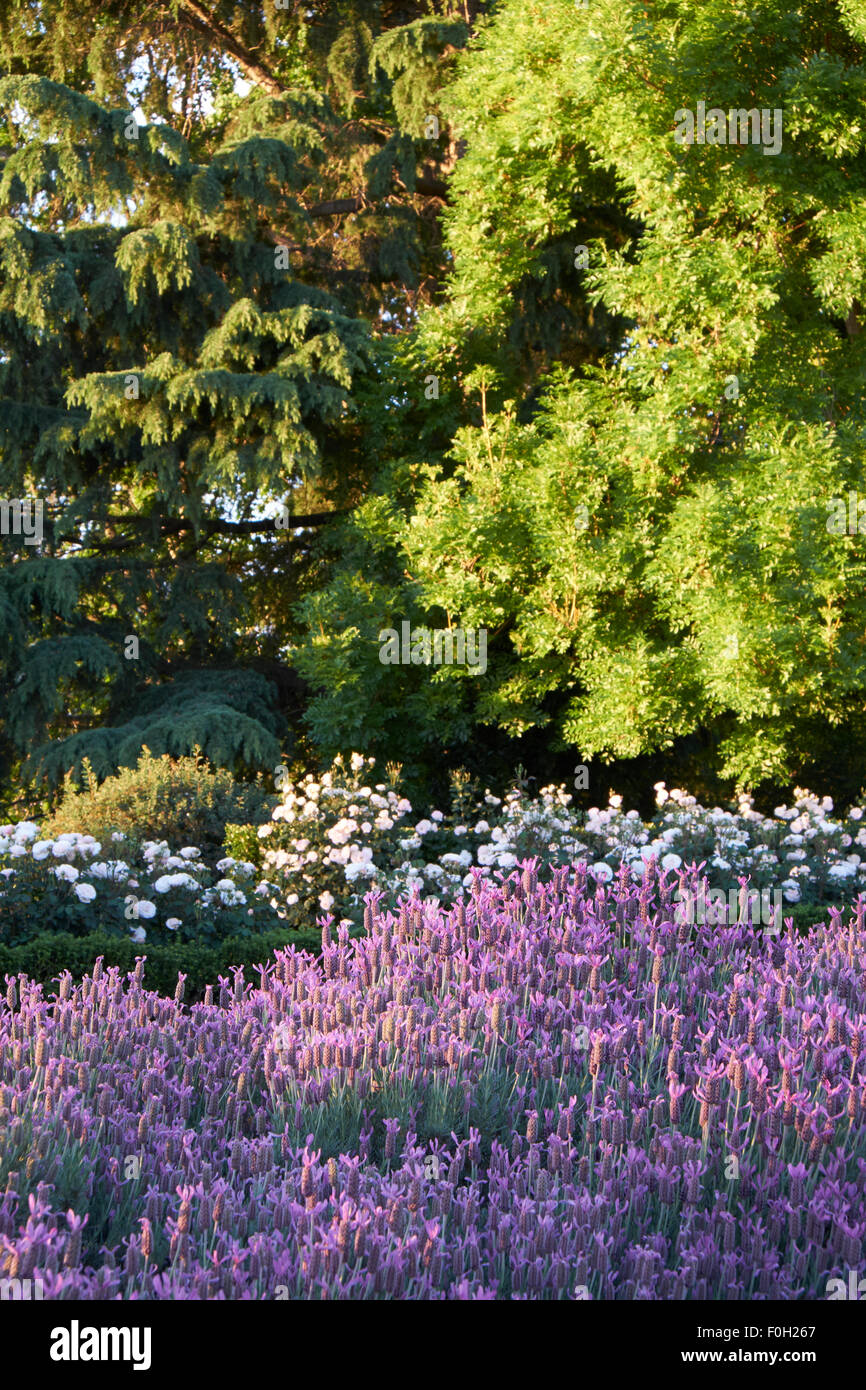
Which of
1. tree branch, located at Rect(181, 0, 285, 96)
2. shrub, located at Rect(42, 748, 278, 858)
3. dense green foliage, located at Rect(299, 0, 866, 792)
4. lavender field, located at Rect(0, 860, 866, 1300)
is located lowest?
lavender field, located at Rect(0, 860, 866, 1300)

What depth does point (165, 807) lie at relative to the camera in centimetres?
933

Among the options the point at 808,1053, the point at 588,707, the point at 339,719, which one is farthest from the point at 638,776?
the point at 808,1053

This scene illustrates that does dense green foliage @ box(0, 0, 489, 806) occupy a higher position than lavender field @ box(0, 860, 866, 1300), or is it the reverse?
dense green foliage @ box(0, 0, 489, 806)

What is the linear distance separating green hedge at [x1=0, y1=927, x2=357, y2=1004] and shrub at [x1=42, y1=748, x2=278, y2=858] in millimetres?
2548

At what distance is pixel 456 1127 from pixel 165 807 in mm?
6628

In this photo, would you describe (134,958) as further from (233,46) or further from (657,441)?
(233,46)

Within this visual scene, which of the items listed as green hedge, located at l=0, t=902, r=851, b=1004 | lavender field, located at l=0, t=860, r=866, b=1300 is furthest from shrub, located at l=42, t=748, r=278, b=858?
lavender field, located at l=0, t=860, r=866, b=1300

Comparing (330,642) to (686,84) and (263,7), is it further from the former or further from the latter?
(263,7)

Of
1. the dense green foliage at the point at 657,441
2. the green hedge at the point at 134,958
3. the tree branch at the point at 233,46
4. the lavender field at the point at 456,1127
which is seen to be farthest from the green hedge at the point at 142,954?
the tree branch at the point at 233,46

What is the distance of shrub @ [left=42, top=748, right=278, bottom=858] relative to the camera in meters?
9.16

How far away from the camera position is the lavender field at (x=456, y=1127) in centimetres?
232

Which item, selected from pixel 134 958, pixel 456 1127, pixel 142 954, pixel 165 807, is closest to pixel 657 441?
pixel 165 807

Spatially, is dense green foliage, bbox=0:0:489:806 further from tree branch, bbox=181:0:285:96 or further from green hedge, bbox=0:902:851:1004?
green hedge, bbox=0:902:851:1004

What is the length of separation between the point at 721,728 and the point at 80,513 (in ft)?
22.2
